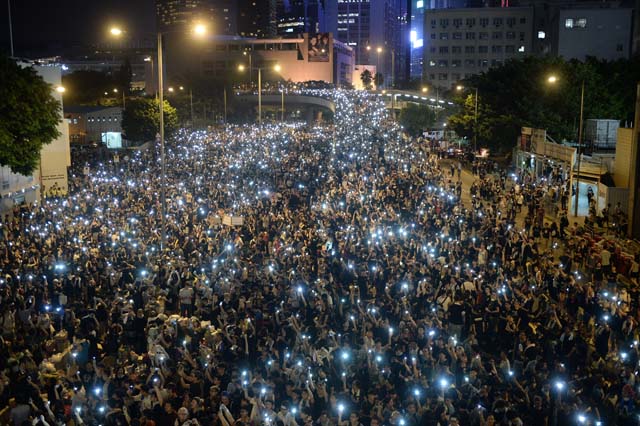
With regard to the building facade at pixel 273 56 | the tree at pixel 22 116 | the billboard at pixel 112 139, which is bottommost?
the billboard at pixel 112 139

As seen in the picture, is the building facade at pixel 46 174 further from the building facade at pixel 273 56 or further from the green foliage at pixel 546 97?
the building facade at pixel 273 56

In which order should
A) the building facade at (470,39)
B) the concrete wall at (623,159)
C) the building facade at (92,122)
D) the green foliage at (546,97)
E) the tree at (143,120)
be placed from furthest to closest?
the building facade at (470,39), the building facade at (92,122), the tree at (143,120), the green foliage at (546,97), the concrete wall at (623,159)

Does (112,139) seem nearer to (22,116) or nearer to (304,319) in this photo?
(22,116)

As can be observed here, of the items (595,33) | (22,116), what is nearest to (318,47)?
(595,33)

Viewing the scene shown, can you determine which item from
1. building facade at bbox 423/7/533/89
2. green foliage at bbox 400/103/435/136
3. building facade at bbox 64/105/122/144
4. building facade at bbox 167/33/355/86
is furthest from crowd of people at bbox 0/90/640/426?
building facade at bbox 167/33/355/86

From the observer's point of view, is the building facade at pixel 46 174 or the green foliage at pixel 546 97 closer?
the building facade at pixel 46 174

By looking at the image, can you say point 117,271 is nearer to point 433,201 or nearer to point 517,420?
point 517,420

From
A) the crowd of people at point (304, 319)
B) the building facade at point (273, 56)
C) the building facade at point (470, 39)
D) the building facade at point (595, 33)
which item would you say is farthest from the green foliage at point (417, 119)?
the building facade at point (273, 56)

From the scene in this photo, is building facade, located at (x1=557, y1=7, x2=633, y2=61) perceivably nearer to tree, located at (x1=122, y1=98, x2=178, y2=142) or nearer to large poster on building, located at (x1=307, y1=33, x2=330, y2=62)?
tree, located at (x1=122, y1=98, x2=178, y2=142)
